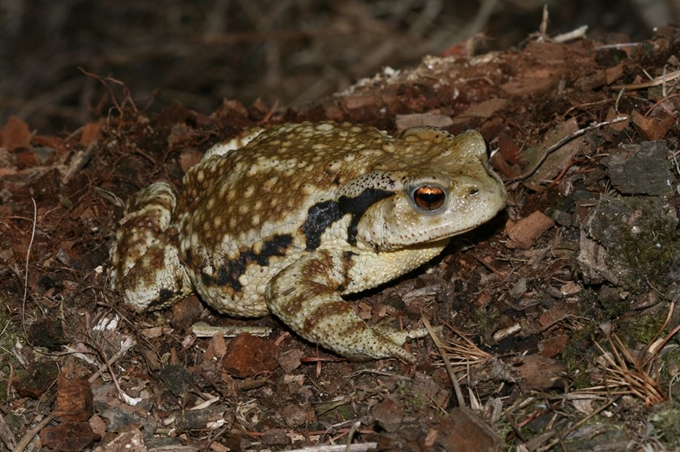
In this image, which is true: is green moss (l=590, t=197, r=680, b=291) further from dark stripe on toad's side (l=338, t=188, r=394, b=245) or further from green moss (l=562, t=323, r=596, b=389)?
dark stripe on toad's side (l=338, t=188, r=394, b=245)

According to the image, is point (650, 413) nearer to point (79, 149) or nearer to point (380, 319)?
point (380, 319)

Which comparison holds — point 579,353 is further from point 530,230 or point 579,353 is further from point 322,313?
point 322,313

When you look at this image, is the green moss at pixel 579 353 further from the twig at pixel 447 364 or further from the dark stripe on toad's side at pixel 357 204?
the dark stripe on toad's side at pixel 357 204

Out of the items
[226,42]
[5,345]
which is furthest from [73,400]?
[226,42]

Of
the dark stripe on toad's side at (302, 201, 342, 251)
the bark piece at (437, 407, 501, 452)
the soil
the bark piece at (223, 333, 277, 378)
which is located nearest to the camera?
the bark piece at (437, 407, 501, 452)

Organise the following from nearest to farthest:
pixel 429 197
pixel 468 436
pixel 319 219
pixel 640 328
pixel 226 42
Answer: pixel 468 436 < pixel 640 328 < pixel 429 197 < pixel 319 219 < pixel 226 42

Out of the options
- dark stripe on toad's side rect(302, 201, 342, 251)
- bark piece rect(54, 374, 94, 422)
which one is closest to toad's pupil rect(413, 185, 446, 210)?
dark stripe on toad's side rect(302, 201, 342, 251)

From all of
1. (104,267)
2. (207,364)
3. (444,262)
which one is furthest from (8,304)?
(444,262)
